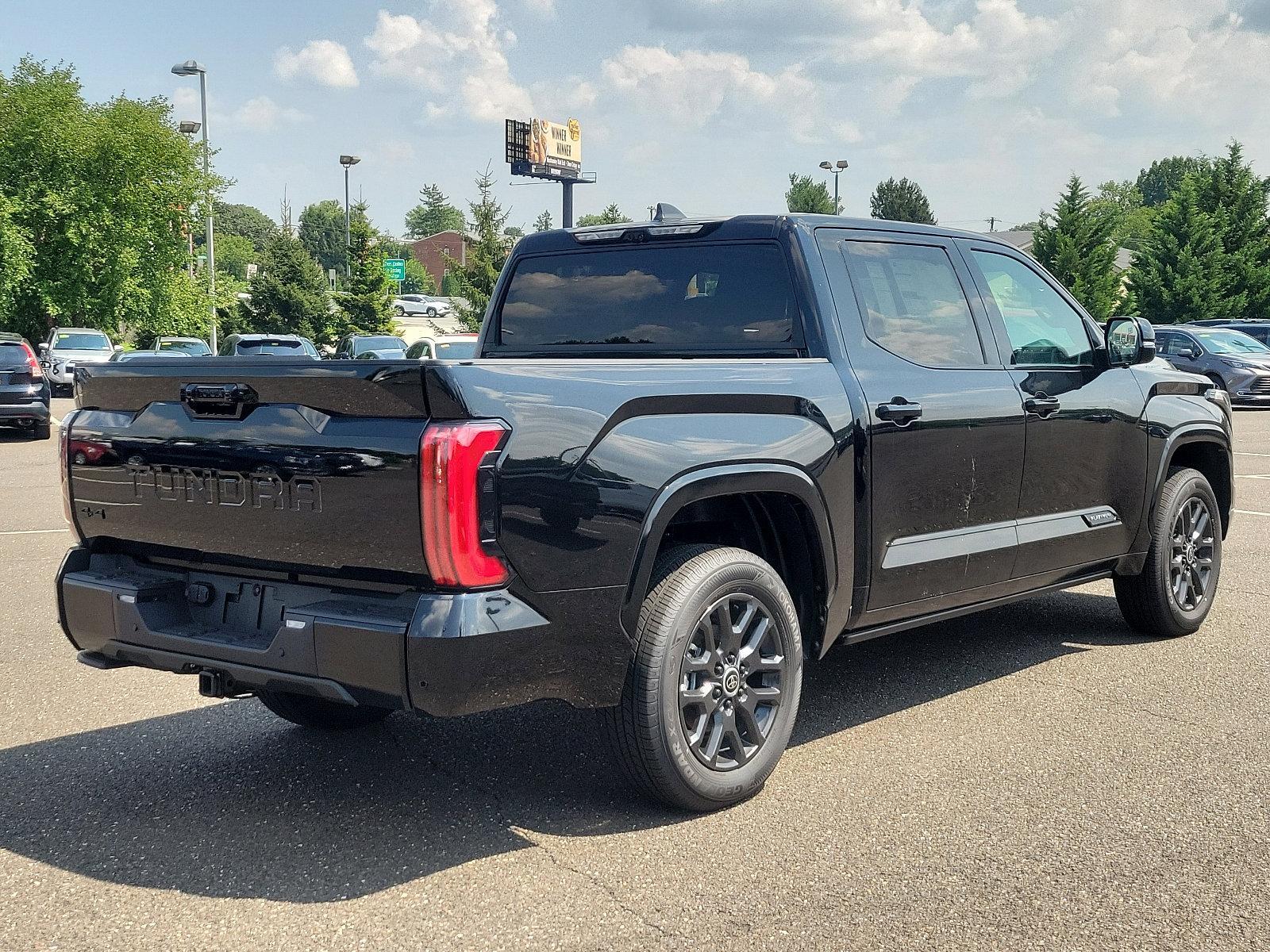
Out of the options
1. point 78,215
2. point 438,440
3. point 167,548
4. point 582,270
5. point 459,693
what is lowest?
point 459,693

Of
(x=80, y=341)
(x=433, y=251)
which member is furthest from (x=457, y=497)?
(x=433, y=251)

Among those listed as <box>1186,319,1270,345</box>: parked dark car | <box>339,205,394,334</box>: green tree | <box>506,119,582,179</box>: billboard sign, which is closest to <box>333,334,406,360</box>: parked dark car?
<box>339,205,394,334</box>: green tree

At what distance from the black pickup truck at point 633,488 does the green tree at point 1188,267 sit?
4114 centimetres

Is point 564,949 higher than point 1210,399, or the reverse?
point 1210,399

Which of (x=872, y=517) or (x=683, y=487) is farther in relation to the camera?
(x=872, y=517)

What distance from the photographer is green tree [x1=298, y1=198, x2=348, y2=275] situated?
15000 cm

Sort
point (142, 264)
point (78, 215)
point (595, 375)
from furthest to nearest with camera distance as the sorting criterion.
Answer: point (142, 264)
point (78, 215)
point (595, 375)

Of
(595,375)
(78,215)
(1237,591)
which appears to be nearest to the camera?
(595,375)

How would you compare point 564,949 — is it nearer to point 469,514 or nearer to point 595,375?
point 469,514

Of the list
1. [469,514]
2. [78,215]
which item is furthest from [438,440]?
[78,215]

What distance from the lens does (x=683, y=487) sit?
3943 mm

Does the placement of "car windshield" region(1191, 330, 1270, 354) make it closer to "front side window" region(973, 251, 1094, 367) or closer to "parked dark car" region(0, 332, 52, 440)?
"parked dark car" region(0, 332, 52, 440)

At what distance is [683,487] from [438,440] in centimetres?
84

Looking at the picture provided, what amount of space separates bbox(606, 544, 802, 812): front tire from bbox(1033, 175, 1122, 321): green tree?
1683 inches
